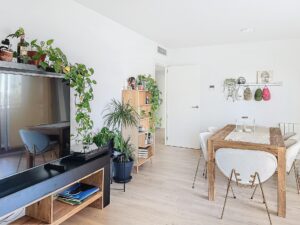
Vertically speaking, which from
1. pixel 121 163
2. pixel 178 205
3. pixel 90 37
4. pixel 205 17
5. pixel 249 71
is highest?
pixel 205 17

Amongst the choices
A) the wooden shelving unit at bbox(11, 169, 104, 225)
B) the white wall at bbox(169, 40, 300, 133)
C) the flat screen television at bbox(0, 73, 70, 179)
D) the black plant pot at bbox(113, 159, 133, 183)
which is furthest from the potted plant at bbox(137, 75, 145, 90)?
the wooden shelving unit at bbox(11, 169, 104, 225)

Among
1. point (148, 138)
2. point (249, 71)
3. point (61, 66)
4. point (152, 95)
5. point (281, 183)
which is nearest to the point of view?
point (61, 66)

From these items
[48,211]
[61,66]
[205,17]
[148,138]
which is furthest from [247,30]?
[48,211]

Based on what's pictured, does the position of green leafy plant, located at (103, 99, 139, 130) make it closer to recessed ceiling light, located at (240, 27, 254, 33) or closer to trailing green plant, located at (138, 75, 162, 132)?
trailing green plant, located at (138, 75, 162, 132)

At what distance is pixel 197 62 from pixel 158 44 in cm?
107

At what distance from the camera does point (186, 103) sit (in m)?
5.50

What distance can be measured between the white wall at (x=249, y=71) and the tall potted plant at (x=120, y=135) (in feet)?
8.13

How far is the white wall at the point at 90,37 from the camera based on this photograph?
226 cm

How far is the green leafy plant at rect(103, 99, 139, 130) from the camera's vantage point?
11.1 feet

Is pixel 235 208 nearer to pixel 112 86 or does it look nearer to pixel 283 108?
pixel 112 86

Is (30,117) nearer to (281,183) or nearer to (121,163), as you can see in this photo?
(121,163)

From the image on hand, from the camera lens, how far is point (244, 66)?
5.01 meters

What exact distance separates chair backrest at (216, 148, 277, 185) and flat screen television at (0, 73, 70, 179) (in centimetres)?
169

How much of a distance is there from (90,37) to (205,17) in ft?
5.70
